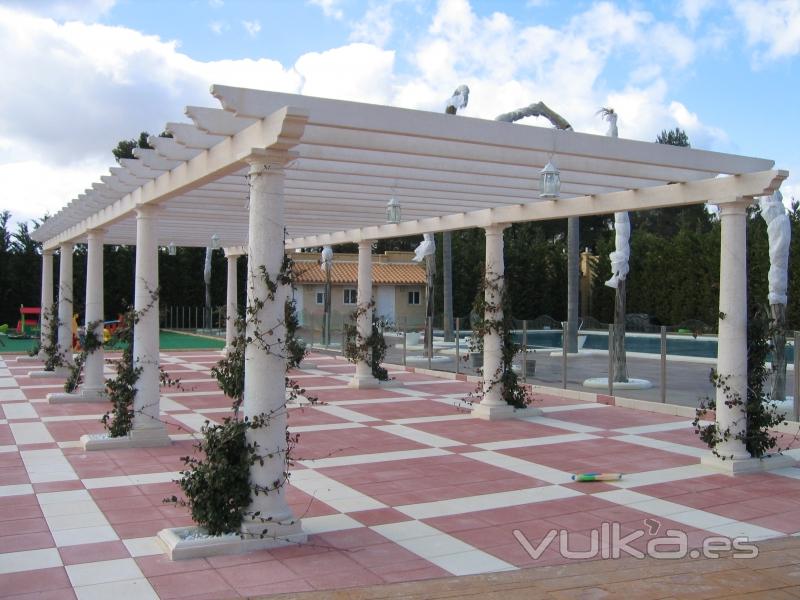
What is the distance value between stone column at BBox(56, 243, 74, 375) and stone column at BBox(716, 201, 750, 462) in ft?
39.8

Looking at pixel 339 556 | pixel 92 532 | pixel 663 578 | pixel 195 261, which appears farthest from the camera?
pixel 195 261

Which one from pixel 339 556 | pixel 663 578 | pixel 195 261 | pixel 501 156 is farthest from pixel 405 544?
pixel 195 261

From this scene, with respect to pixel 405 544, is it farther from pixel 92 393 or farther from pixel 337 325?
pixel 337 325

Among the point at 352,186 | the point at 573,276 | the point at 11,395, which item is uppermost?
the point at 352,186

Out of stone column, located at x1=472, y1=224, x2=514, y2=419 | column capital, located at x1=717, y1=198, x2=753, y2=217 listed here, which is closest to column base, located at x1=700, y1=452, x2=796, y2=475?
column capital, located at x1=717, y1=198, x2=753, y2=217

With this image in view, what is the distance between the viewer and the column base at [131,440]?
9.40 meters

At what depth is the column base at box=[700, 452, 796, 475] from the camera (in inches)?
330

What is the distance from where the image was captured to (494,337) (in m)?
12.0

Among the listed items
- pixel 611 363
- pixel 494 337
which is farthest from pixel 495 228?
pixel 611 363

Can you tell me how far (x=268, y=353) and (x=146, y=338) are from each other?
4.14 metres

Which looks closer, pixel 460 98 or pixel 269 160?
pixel 269 160

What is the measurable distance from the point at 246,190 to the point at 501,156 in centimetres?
345

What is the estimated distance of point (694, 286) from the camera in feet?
101

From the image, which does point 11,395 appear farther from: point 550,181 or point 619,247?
point 619,247
